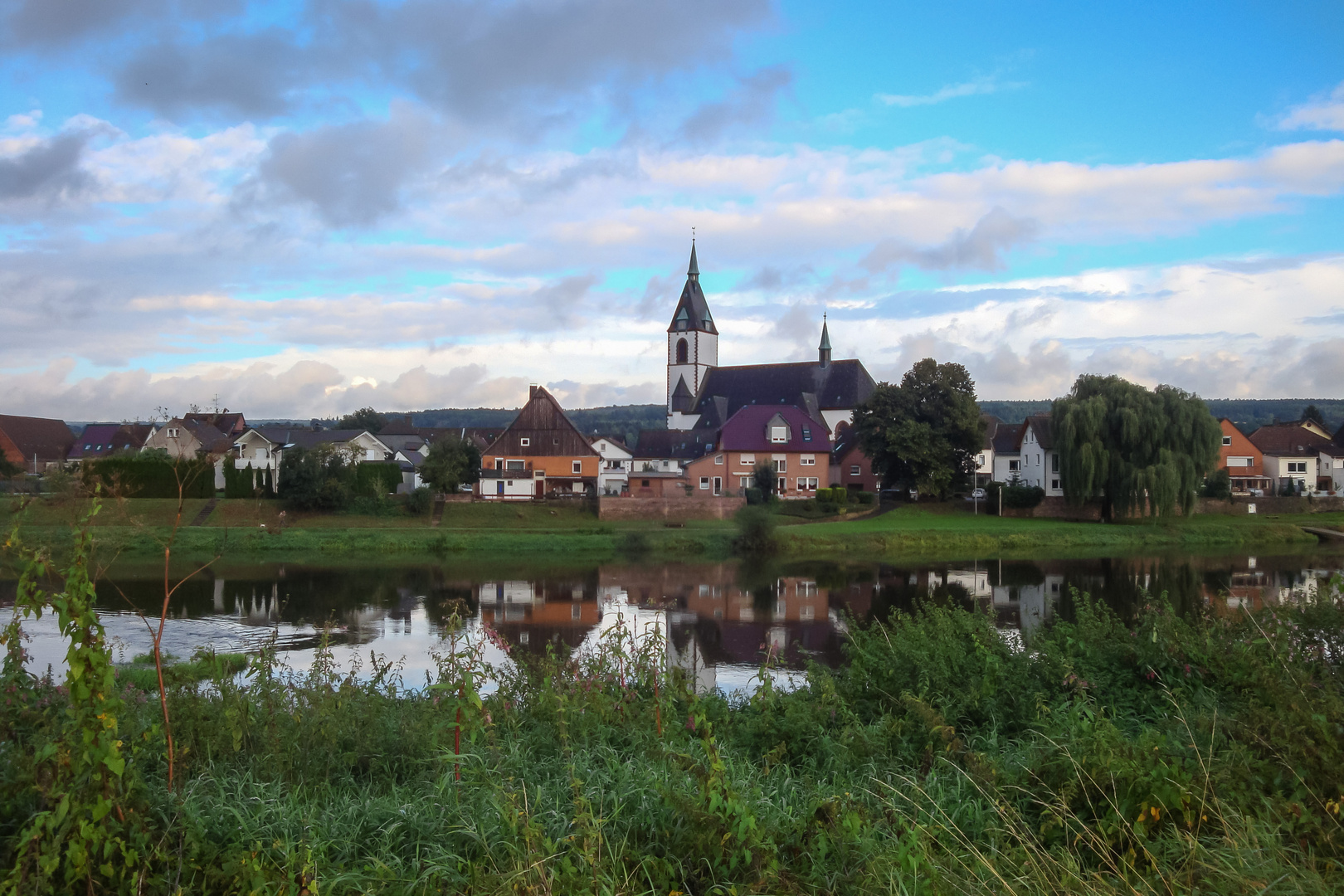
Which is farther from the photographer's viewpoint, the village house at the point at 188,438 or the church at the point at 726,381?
the church at the point at 726,381

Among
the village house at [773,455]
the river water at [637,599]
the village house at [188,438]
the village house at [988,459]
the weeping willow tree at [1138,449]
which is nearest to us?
the river water at [637,599]

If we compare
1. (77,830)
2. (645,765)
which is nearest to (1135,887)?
(645,765)

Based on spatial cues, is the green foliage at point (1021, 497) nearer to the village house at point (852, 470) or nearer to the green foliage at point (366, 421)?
the village house at point (852, 470)

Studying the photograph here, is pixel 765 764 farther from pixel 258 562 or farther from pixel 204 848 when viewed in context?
pixel 258 562

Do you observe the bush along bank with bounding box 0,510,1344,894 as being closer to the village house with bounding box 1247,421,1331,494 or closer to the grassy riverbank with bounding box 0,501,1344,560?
the grassy riverbank with bounding box 0,501,1344,560

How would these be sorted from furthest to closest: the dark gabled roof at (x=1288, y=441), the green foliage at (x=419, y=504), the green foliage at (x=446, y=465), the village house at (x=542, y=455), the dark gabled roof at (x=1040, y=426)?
the dark gabled roof at (x=1288, y=441) < the dark gabled roof at (x=1040, y=426) < the village house at (x=542, y=455) < the green foliage at (x=446, y=465) < the green foliage at (x=419, y=504)

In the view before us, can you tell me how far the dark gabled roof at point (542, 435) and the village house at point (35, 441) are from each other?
39.7m

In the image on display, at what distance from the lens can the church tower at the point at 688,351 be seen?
87.1 metres

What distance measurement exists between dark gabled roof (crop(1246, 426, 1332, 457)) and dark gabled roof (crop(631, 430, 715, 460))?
40.6 metres

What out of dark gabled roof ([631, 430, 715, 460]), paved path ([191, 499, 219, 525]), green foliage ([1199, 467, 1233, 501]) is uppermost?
dark gabled roof ([631, 430, 715, 460])

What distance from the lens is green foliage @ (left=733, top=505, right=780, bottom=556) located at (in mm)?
41031

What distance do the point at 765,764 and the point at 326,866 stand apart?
10.6 ft

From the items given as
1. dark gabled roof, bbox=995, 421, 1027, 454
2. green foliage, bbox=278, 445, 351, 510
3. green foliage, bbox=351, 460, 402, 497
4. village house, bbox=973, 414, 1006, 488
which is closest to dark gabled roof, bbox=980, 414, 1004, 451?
village house, bbox=973, 414, 1006, 488

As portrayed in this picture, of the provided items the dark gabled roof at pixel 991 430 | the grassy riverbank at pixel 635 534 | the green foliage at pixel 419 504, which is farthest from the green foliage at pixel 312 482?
the dark gabled roof at pixel 991 430
